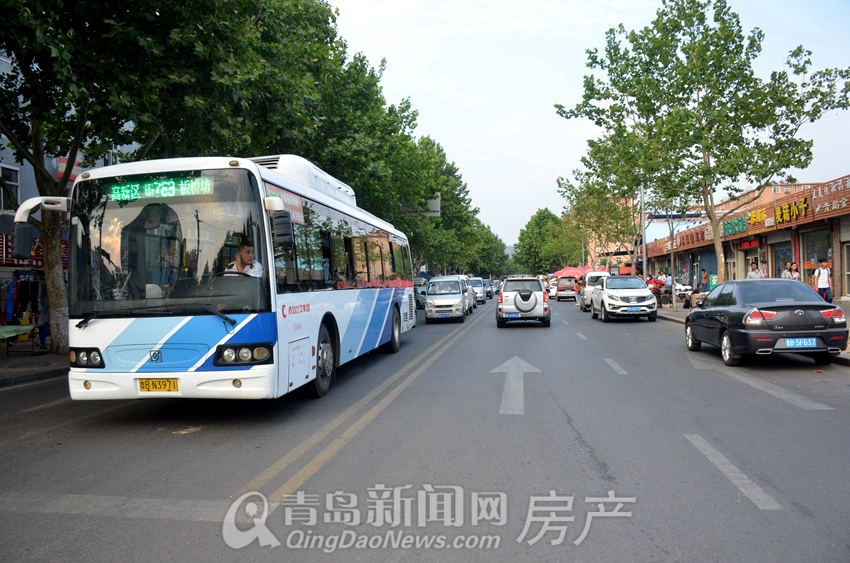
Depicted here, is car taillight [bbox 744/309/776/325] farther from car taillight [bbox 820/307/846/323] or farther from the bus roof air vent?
the bus roof air vent

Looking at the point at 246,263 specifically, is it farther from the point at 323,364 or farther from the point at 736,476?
the point at 736,476

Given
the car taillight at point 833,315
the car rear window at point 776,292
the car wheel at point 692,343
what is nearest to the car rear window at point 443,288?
the car wheel at point 692,343

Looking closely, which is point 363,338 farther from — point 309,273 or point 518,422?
point 518,422

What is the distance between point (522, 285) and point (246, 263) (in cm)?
1527

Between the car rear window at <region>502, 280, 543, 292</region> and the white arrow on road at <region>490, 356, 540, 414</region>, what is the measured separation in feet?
27.8

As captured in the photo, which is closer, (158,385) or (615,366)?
(158,385)

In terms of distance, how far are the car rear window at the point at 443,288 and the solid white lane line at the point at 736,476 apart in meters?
18.8

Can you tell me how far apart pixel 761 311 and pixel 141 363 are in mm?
9129

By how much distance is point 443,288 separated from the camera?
25.4 m

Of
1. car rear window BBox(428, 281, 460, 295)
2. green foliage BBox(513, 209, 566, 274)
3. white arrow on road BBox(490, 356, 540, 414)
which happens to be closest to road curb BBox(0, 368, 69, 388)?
white arrow on road BBox(490, 356, 540, 414)

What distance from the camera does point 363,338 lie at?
11508 millimetres

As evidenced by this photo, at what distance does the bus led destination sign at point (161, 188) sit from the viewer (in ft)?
23.0

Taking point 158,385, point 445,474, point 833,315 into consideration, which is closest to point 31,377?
point 158,385

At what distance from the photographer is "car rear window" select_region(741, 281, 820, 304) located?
10953 mm
